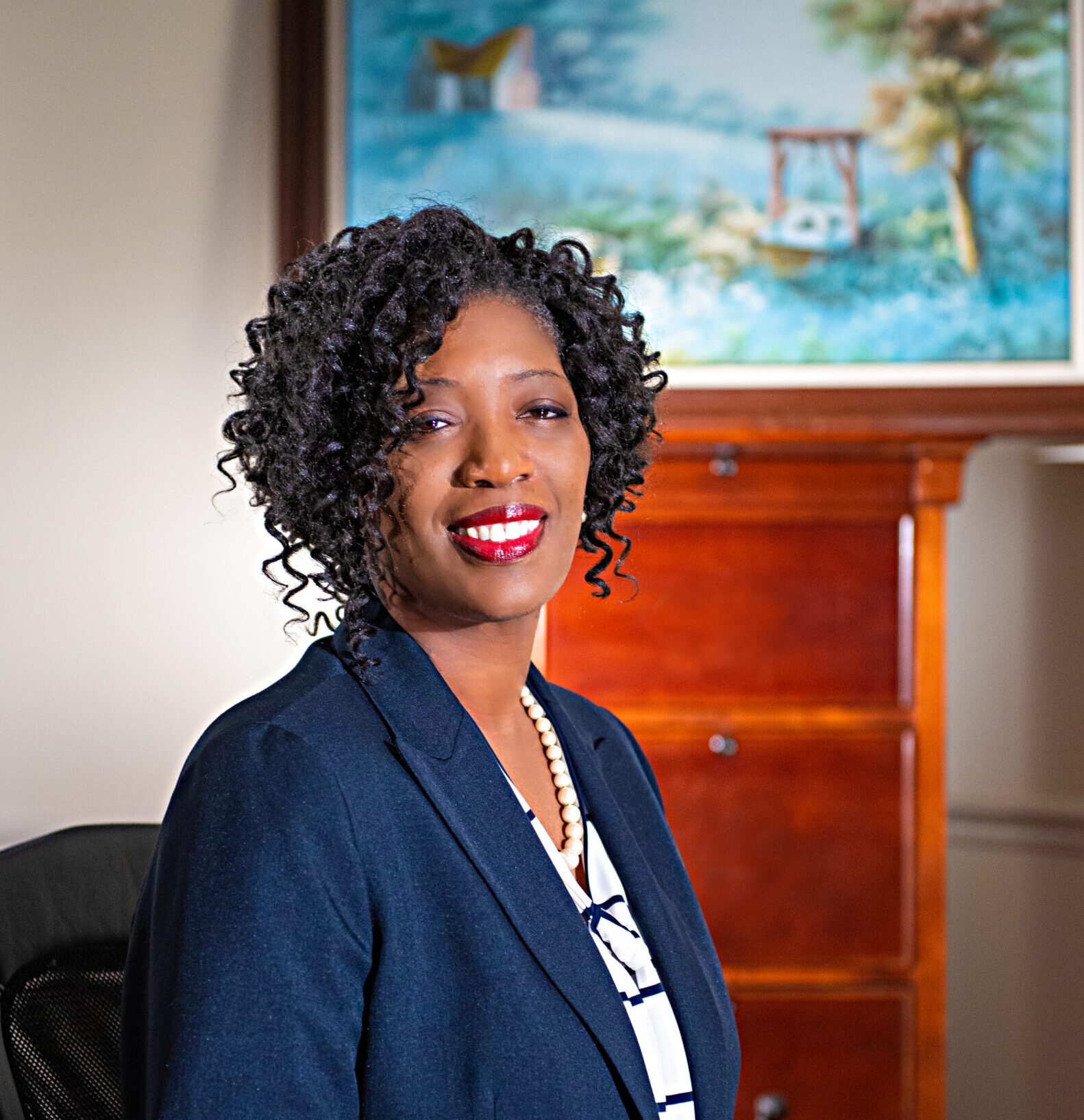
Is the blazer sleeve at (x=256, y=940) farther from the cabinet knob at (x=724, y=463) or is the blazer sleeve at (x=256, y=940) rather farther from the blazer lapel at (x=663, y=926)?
the cabinet knob at (x=724, y=463)

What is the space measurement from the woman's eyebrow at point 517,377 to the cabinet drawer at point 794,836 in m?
1.27

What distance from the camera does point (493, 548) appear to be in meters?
1.24

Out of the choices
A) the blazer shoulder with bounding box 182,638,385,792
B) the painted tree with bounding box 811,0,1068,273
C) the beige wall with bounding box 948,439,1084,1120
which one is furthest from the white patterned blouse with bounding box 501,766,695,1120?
the beige wall with bounding box 948,439,1084,1120

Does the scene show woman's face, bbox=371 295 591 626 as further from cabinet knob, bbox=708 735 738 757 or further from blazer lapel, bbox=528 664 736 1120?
cabinet knob, bbox=708 735 738 757

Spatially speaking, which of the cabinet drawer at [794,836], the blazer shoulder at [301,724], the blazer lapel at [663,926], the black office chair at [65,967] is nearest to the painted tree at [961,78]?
the cabinet drawer at [794,836]

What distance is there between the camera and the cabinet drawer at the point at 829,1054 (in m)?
2.41

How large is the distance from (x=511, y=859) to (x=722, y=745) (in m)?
1.30

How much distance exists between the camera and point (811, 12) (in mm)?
2607

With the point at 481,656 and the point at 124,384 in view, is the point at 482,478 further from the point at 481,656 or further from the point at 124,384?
the point at 124,384

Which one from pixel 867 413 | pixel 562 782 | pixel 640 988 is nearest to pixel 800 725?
pixel 867 413

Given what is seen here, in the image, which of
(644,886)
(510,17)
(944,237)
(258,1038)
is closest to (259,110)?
(510,17)

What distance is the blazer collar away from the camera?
1159mm

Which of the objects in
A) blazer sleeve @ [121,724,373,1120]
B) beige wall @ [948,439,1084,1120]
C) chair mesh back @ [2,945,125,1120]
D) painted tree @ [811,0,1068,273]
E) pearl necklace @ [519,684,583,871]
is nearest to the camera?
blazer sleeve @ [121,724,373,1120]

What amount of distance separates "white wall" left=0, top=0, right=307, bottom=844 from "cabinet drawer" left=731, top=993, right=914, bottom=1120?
1.26 m
